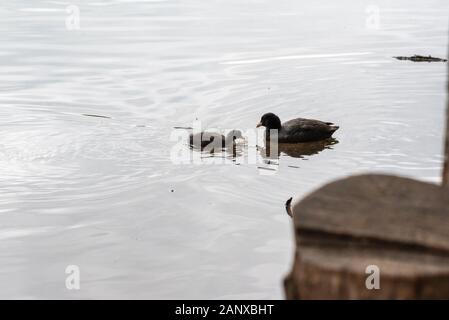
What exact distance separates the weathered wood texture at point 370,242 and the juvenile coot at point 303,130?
813 cm

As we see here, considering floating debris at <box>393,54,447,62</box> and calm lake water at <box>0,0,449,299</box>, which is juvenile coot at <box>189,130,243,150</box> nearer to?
calm lake water at <box>0,0,449,299</box>

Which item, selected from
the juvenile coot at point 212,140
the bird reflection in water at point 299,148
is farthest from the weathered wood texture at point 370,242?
the juvenile coot at point 212,140

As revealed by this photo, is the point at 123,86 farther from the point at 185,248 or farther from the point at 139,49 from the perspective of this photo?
the point at 185,248

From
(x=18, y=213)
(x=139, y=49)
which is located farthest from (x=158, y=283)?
(x=139, y=49)

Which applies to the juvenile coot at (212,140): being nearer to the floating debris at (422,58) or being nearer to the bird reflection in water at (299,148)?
the bird reflection in water at (299,148)

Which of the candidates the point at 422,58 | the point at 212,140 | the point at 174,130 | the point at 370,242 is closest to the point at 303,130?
the point at 212,140

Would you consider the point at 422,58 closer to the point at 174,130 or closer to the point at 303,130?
the point at 303,130

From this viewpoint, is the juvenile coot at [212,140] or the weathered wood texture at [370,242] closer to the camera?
the weathered wood texture at [370,242]

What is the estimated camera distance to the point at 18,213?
8.64 meters

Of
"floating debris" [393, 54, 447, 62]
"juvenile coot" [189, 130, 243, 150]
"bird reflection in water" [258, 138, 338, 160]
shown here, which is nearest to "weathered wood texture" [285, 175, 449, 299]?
"bird reflection in water" [258, 138, 338, 160]

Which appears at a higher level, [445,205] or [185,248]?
[445,205]

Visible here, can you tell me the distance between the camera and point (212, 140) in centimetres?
1127

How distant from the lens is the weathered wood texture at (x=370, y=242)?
3236 millimetres

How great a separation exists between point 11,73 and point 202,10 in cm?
1126
